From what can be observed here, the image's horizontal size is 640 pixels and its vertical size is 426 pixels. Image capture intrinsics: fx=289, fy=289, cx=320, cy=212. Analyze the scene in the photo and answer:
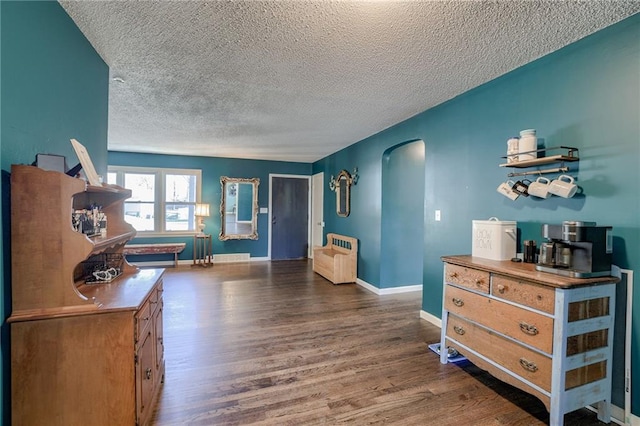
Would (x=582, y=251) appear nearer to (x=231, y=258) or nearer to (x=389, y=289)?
(x=389, y=289)

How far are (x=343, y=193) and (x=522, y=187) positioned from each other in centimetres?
351

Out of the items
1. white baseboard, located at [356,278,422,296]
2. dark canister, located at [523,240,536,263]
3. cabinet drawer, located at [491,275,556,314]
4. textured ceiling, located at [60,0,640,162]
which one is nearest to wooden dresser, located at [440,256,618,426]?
cabinet drawer, located at [491,275,556,314]

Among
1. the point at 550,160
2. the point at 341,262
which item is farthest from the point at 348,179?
the point at 550,160

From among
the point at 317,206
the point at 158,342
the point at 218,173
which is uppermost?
the point at 218,173

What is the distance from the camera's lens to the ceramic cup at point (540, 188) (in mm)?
2130

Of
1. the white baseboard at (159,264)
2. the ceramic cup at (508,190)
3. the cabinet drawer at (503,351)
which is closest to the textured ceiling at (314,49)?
the ceramic cup at (508,190)

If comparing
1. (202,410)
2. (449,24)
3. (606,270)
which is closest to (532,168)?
(606,270)

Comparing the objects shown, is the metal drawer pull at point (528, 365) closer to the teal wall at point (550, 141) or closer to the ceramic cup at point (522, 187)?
the teal wall at point (550, 141)

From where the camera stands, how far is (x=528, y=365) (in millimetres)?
1796

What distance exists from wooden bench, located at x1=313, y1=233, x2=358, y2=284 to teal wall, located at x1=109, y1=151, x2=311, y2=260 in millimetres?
2087

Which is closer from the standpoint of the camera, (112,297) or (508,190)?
(112,297)

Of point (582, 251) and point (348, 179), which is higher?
point (348, 179)

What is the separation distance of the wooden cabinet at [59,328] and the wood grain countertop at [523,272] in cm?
220

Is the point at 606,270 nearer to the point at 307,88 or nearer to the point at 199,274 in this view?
the point at 307,88
